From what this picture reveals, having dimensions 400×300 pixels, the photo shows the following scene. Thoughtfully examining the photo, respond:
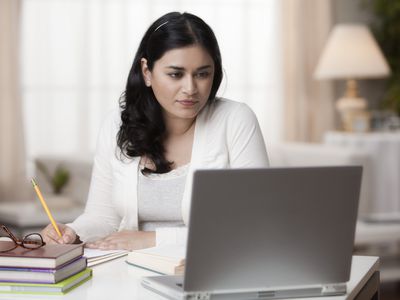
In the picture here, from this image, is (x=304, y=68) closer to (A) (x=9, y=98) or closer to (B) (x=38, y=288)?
(A) (x=9, y=98)

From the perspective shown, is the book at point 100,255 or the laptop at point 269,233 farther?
the book at point 100,255

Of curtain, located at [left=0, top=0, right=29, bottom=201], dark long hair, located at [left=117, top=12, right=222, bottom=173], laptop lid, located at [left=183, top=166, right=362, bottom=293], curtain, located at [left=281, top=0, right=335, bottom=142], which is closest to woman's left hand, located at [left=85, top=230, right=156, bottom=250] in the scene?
dark long hair, located at [left=117, top=12, right=222, bottom=173]

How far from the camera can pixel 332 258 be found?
1.45 m

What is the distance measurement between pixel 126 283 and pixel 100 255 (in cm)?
25

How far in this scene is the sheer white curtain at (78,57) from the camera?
215 inches

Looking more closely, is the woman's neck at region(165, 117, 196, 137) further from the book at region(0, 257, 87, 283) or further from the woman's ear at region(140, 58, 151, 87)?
the book at region(0, 257, 87, 283)

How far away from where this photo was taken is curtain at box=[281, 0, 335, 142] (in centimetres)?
608

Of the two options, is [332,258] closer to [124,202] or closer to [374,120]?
[124,202]

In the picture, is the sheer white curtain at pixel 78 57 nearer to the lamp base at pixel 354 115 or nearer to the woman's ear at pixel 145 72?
the lamp base at pixel 354 115

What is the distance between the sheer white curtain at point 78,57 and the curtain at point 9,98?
99 mm

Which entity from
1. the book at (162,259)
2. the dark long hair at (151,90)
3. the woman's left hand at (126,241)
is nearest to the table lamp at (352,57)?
the dark long hair at (151,90)

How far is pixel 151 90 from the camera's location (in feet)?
7.91

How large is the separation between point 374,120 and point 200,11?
1.43m

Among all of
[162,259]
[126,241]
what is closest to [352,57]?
[126,241]
